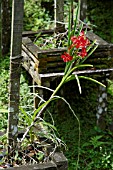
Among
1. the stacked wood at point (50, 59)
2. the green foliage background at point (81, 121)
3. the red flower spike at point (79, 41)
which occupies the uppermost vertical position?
the red flower spike at point (79, 41)

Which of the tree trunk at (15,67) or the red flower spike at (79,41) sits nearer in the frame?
the tree trunk at (15,67)

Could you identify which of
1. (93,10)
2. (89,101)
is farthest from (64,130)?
(93,10)

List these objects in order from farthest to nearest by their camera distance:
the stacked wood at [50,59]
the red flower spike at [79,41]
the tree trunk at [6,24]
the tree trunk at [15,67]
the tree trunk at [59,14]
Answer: the tree trunk at [6,24], the tree trunk at [59,14], the stacked wood at [50,59], the red flower spike at [79,41], the tree trunk at [15,67]

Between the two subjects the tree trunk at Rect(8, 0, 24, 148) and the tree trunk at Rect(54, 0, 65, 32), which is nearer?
the tree trunk at Rect(8, 0, 24, 148)

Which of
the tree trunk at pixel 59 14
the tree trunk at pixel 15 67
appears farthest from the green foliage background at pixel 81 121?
the tree trunk at pixel 15 67

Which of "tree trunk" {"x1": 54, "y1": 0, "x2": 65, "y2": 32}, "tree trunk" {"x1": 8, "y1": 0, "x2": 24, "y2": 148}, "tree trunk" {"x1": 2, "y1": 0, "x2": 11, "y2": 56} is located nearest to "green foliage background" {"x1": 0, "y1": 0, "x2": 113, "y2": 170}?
"tree trunk" {"x1": 2, "y1": 0, "x2": 11, "y2": 56}

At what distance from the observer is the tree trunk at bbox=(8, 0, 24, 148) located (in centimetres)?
386

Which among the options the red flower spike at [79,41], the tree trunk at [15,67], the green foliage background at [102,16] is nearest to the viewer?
the tree trunk at [15,67]

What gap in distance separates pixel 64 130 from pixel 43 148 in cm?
248

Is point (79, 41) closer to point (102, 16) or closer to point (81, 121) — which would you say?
point (81, 121)

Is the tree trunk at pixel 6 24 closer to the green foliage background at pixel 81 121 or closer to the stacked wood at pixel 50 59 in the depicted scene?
the green foliage background at pixel 81 121

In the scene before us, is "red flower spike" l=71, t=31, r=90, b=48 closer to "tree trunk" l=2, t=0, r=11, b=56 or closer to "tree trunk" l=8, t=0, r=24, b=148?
"tree trunk" l=8, t=0, r=24, b=148

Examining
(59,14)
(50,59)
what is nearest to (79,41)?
(50,59)

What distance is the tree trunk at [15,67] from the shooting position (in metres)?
3.86
